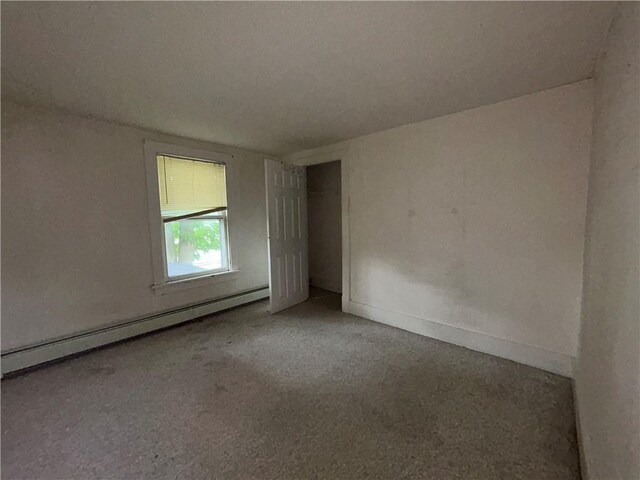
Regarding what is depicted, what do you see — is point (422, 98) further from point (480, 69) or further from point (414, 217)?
point (414, 217)

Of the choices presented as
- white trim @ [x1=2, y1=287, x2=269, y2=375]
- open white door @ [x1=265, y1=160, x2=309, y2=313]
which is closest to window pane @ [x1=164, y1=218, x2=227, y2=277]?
white trim @ [x1=2, y1=287, x2=269, y2=375]

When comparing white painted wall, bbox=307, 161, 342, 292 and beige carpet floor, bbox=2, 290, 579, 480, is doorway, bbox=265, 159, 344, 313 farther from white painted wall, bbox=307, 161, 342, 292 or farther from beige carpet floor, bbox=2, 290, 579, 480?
beige carpet floor, bbox=2, 290, 579, 480

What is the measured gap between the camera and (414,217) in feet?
9.20

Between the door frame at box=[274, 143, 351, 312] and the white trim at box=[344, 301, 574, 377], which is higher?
the door frame at box=[274, 143, 351, 312]

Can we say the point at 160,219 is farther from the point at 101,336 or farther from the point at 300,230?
the point at 300,230

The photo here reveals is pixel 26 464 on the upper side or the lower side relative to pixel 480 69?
lower

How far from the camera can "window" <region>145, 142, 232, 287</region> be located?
299cm

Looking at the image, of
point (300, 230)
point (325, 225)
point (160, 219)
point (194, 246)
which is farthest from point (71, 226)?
point (325, 225)

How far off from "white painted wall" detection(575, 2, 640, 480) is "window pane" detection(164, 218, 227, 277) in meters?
3.63

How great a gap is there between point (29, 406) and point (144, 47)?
245cm

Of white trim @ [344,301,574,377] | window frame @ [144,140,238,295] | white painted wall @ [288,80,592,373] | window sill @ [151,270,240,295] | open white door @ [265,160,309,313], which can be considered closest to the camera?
white painted wall @ [288,80,592,373]

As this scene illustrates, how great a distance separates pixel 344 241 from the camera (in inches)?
136

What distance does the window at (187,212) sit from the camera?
9.82ft

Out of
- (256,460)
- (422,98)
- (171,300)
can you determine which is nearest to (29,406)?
(171,300)
